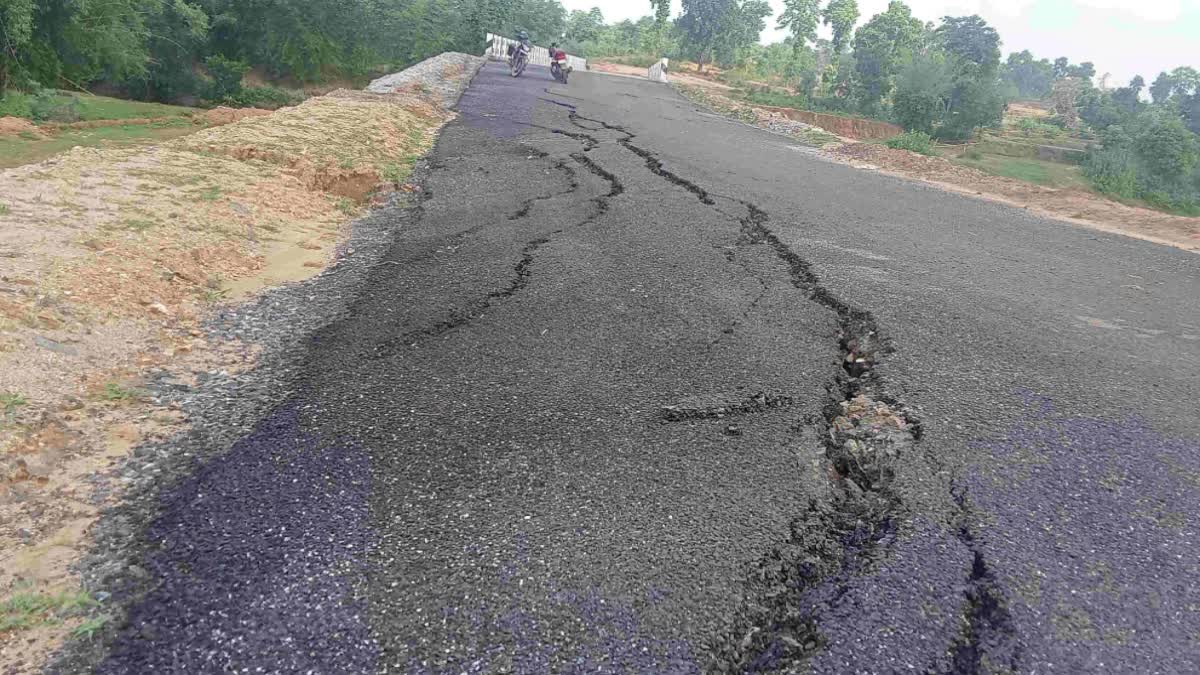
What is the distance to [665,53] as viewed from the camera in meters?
63.7

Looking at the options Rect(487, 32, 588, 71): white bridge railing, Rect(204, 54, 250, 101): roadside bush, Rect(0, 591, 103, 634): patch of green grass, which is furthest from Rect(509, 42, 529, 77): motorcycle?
Rect(0, 591, 103, 634): patch of green grass

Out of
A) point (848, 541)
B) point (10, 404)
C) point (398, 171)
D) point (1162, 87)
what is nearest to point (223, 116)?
point (398, 171)

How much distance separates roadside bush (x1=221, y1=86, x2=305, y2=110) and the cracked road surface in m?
25.1

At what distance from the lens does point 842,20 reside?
56.9 meters

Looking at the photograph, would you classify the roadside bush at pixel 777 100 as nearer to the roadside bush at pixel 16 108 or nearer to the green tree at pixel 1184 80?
the roadside bush at pixel 16 108

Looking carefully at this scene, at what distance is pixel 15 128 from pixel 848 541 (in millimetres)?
15431

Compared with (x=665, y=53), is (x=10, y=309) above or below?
below

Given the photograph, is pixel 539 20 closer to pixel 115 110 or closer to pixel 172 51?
pixel 172 51

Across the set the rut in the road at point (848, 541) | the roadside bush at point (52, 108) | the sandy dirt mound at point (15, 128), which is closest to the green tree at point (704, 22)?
the roadside bush at point (52, 108)

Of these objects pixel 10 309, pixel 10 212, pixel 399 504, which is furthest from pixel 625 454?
pixel 10 212

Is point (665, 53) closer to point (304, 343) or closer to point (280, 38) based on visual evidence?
point (280, 38)

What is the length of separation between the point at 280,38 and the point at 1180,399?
3678cm

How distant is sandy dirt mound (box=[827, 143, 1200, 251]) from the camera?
9.48 metres

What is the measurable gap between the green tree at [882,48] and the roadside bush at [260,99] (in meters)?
34.5
